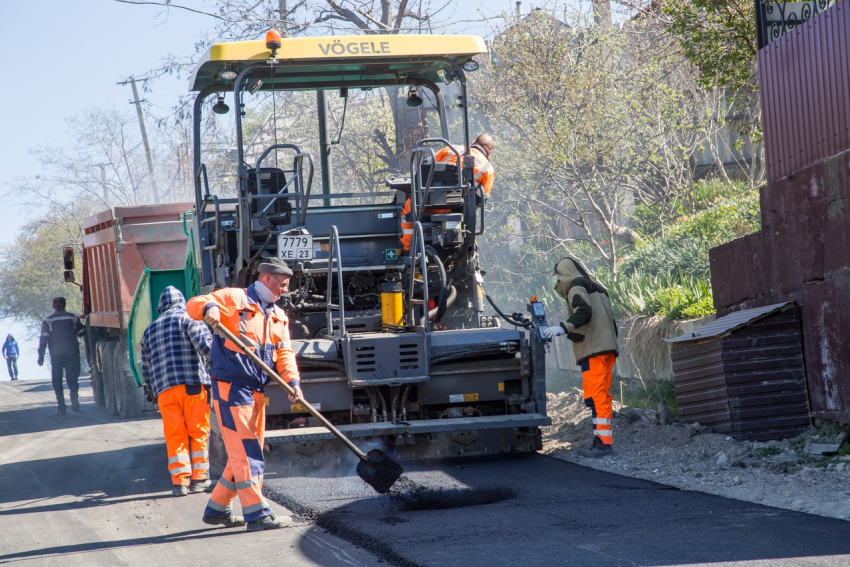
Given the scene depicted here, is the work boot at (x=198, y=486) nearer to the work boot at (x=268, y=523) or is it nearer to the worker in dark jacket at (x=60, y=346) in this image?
the work boot at (x=268, y=523)

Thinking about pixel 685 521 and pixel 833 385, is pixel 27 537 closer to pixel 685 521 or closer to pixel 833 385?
pixel 685 521

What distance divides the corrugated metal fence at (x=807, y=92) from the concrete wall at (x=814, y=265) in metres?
0.36

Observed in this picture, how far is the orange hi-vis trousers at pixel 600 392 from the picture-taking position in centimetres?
730

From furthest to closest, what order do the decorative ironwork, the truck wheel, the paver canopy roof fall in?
the truck wheel < the decorative ironwork < the paver canopy roof

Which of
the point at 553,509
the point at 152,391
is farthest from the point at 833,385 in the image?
the point at 152,391

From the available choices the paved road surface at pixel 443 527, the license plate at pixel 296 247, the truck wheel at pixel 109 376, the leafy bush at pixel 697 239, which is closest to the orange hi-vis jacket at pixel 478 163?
the license plate at pixel 296 247

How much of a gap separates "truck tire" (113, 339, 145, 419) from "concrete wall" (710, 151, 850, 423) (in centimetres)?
863

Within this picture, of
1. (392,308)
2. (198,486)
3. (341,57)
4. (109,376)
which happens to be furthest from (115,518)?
(109,376)

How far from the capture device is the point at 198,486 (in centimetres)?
698

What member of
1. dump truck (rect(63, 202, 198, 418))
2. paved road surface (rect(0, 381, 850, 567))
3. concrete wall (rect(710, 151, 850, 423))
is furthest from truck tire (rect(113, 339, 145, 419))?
concrete wall (rect(710, 151, 850, 423))

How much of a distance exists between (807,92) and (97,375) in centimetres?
1181

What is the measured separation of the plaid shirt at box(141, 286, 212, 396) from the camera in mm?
6996

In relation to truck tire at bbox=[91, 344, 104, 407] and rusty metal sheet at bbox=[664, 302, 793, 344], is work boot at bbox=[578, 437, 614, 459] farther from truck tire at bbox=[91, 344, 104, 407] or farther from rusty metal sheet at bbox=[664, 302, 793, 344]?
truck tire at bbox=[91, 344, 104, 407]

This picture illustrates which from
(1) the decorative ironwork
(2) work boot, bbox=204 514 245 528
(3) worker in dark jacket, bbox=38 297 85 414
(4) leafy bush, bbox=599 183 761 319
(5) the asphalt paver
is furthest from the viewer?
(3) worker in dark jacket, bbox=38 297 85 414
